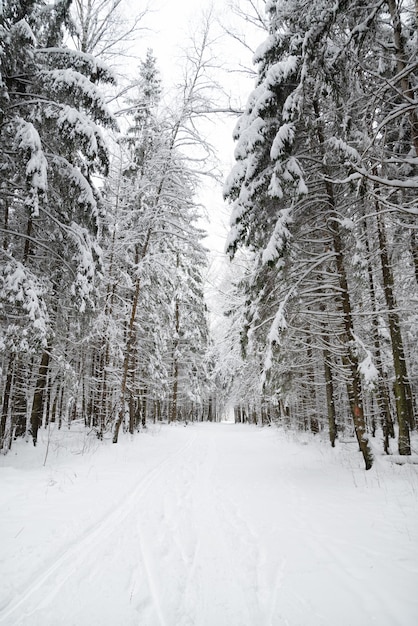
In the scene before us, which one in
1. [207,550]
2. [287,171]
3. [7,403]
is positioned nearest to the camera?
[207,550]

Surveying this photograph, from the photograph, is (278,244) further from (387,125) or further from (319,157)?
(387,125)

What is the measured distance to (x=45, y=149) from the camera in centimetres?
829

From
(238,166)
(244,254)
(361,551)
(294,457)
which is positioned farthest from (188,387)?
(361,551)

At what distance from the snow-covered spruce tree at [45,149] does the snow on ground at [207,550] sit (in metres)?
3.85

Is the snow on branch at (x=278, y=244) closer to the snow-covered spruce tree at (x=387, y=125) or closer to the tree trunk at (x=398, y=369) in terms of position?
the snow-covered spruce tree at (x=387, y=125)

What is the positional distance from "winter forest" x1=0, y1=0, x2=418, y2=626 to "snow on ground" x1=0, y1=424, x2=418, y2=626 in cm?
A: 3

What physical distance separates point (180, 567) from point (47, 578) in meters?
1.23

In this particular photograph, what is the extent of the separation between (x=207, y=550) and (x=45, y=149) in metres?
10.0

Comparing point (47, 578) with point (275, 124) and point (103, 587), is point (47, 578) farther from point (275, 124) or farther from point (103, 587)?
point (275, 124)

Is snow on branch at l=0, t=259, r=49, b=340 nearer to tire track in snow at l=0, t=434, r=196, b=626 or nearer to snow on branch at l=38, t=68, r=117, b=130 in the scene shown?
snow on branch at l=38, t=68, r=117, b=130

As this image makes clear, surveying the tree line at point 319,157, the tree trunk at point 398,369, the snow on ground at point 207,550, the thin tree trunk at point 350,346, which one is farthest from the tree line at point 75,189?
the tree trunk at point 398,369

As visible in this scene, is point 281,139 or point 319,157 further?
point 319,157

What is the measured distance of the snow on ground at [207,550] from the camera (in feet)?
7.50

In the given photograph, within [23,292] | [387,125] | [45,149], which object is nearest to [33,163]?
[45,149]
